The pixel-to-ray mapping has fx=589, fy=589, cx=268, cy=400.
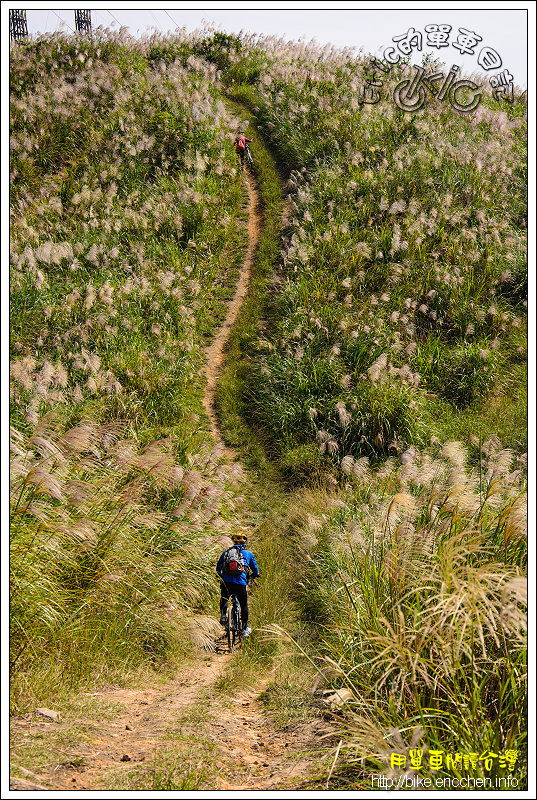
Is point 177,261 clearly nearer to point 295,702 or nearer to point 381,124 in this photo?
point 381,124

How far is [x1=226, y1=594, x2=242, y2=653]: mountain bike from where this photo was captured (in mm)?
6605

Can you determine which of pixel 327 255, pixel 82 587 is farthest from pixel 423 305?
pixel 82 587

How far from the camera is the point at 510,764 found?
116 inches

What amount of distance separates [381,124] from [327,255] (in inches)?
254

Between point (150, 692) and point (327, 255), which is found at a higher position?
point (327, 255)

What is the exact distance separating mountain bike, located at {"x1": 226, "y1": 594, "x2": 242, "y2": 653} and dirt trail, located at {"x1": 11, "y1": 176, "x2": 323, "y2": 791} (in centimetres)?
103

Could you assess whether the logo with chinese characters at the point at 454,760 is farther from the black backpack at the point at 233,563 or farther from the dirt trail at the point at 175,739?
the black backpack at the point at 233,563

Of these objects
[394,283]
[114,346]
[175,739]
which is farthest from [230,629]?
[394,283]

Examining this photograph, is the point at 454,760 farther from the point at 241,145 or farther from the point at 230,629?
the point at 241,145

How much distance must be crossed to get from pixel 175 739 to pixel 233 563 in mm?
2616

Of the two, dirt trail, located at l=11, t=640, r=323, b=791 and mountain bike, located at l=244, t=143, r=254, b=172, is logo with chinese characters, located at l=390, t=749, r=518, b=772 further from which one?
mountain bike, located at l=244, t=143, r=254, b=172

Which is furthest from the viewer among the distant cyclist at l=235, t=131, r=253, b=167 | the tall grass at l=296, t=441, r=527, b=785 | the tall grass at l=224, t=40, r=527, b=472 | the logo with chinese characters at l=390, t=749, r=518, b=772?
the distant cyclist at l=235, t=131, r=253, b=167

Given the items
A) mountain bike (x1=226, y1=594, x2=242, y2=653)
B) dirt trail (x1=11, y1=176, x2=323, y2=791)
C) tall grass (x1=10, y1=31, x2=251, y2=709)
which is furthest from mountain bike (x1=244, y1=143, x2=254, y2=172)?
dirt trail (x1=11, y1=176, x2=323, y2=791)

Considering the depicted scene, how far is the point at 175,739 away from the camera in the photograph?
4016 millimetres
